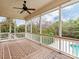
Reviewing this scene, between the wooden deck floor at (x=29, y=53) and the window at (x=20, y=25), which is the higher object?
the window at (x=20, y=25)

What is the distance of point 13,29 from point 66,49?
6712mm

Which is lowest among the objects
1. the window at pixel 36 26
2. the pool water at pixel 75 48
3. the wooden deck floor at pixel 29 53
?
the wooden deck floor at pixel 29 53

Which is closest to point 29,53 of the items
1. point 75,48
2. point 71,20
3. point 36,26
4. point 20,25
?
point 75,48

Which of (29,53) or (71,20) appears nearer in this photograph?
(71,20)

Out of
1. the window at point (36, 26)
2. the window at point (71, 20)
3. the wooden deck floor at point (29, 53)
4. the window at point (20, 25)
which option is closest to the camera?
the wooden deck floor at point (29, 53)

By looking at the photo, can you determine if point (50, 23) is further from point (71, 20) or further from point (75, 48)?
point (75, 48)

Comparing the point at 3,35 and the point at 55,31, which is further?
the point at 3,35

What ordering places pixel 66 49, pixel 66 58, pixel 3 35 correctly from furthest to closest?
pixel 3 35 → pixel 66 49 → pixel 66 58

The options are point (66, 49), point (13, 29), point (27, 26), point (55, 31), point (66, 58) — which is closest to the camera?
point (66, 58)

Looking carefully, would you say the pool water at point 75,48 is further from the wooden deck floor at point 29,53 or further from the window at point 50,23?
the window at point 50,23

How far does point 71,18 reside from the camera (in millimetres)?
4312

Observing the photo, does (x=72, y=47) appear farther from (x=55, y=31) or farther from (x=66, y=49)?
(x=55, y=31)

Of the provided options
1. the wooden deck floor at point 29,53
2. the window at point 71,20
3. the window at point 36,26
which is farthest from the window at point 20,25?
the window at point 71,20

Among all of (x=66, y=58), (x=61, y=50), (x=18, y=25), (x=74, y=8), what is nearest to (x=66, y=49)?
(x=61, y=50)
